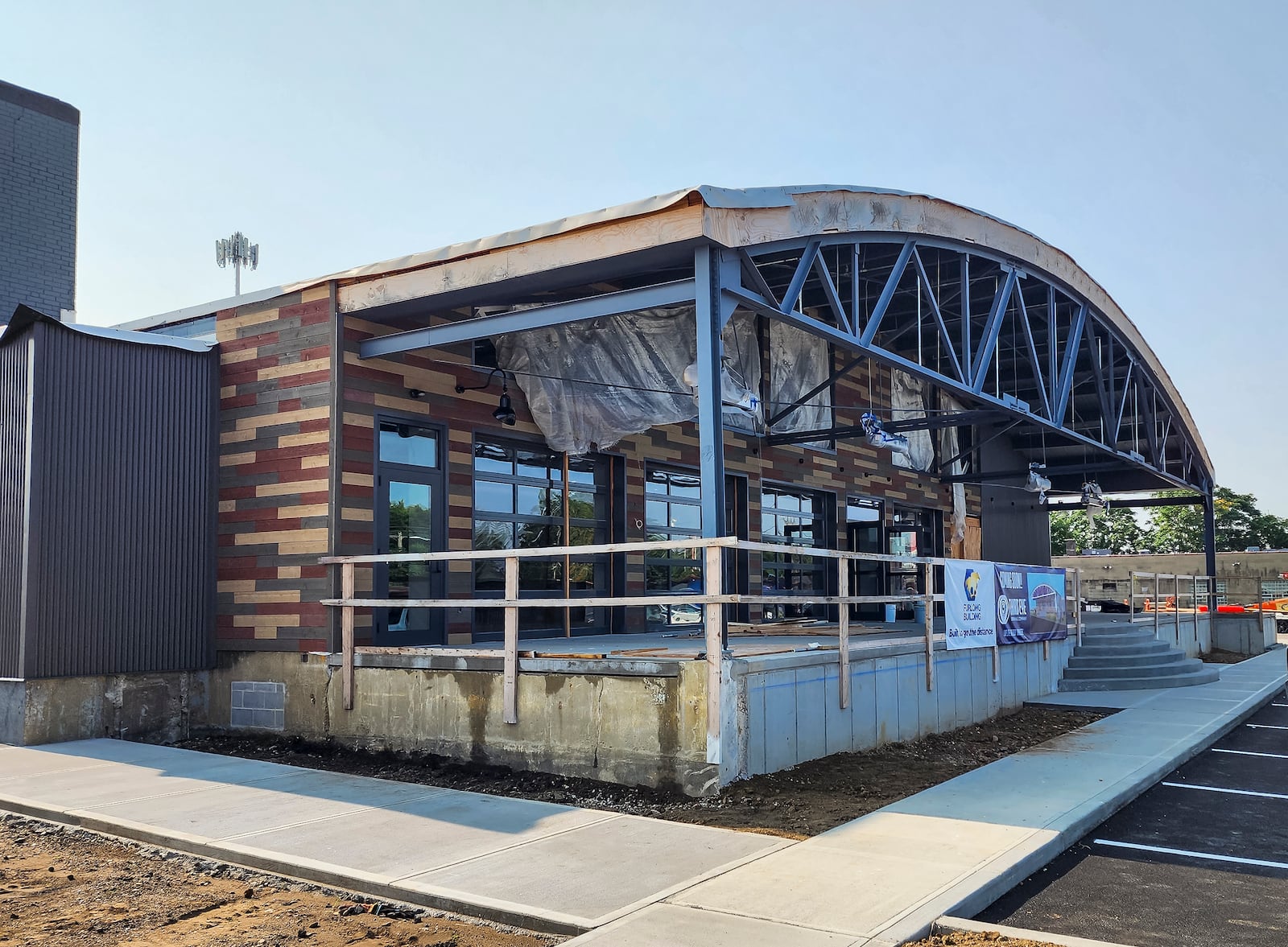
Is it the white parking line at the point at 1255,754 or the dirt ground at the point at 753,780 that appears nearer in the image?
the dirt ground at the point at 753,780

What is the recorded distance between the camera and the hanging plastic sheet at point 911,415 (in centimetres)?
2075

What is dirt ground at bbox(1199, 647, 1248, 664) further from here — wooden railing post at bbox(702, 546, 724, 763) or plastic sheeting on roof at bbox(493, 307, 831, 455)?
wooden railing post at bbox(702, 546, 724, 763)

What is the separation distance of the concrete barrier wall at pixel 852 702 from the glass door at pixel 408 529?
4.50 m

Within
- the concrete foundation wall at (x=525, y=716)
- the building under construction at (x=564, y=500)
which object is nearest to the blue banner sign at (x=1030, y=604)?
the building under construction at (x=564, y=500)

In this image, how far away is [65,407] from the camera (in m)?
10.9

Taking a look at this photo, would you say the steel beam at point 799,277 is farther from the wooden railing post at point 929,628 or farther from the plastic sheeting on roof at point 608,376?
the wooden railing post at point 929,628

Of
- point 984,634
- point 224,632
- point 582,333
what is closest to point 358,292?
point 582,333

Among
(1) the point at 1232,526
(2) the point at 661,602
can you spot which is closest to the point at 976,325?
(2) the point at 661,602

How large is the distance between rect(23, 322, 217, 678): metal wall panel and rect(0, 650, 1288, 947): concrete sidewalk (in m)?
1.47

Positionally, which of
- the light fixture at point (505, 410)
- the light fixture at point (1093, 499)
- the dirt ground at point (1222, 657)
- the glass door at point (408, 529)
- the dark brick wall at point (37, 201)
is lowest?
the dirt ground at point (1222, 657)

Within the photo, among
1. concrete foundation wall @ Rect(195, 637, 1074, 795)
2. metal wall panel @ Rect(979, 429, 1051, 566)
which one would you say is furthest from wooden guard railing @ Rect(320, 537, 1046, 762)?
metal wall panel @ Rect(979, 429, 1051, 566)

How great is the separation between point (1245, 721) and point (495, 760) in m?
9.96

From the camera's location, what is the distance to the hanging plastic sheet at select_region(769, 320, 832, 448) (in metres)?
16.2

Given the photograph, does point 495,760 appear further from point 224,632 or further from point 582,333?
point 582,333
